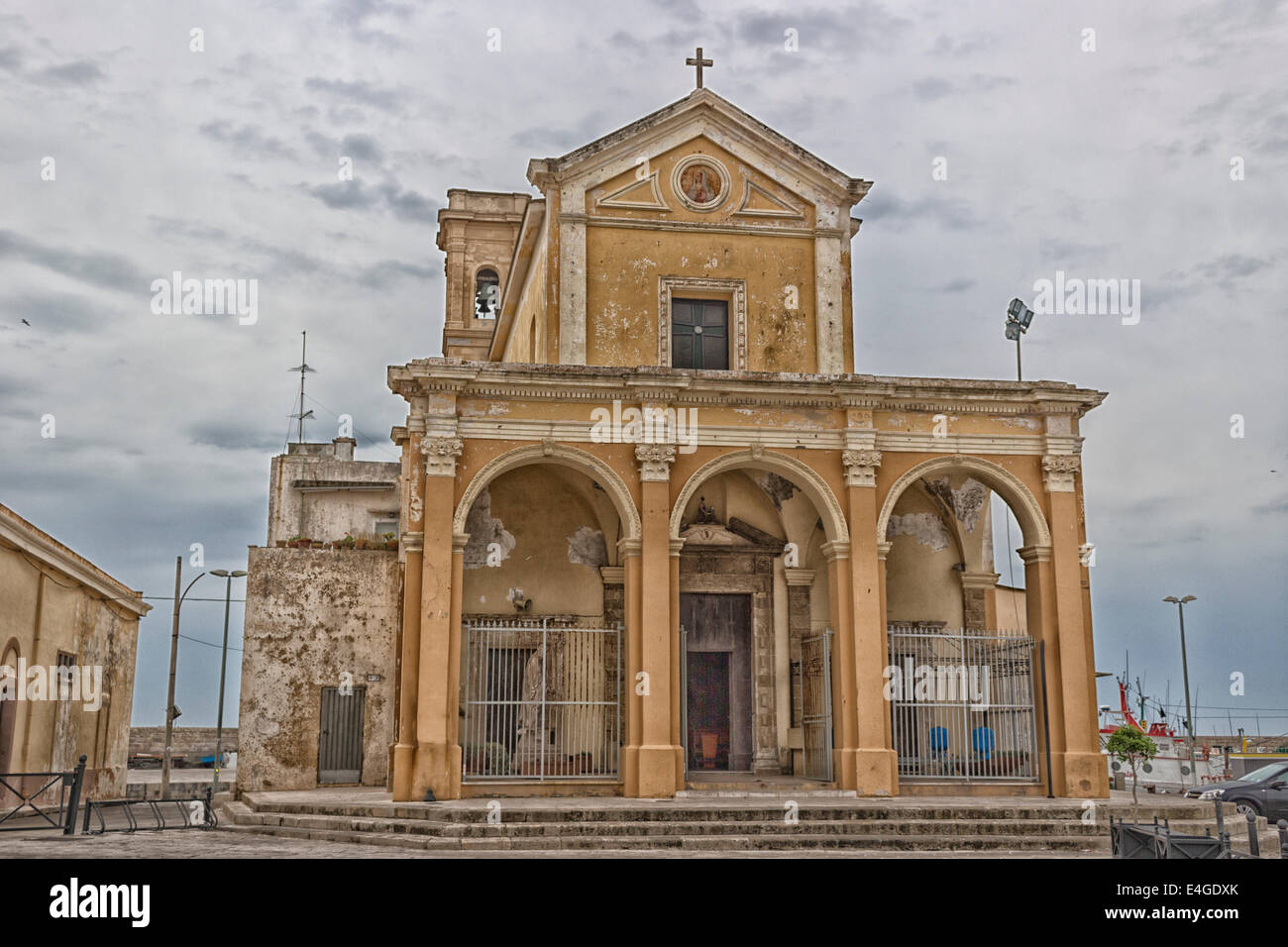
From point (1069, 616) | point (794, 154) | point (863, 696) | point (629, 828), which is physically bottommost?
point (629, 828)

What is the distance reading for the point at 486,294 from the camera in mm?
33375

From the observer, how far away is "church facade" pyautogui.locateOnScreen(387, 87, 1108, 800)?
17.1 meters

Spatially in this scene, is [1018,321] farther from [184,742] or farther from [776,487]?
[184,742]

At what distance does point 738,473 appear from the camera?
808 inches

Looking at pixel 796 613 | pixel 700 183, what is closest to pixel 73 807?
pixel 796 613

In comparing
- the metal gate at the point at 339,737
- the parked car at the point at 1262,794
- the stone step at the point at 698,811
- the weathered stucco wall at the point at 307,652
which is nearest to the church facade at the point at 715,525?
the stone step at the point at 698,811

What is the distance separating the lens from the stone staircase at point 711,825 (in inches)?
551

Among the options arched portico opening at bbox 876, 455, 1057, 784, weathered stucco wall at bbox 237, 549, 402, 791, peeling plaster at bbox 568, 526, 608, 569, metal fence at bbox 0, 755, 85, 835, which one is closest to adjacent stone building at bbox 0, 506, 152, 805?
metal fence at bbox 0, 755, 85, 835

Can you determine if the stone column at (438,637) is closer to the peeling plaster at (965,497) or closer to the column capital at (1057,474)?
the peeling plaster at (965,497)

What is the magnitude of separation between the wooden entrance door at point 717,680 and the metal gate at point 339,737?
5.73 metres

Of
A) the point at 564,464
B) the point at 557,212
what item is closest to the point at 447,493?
the point at 564,464
